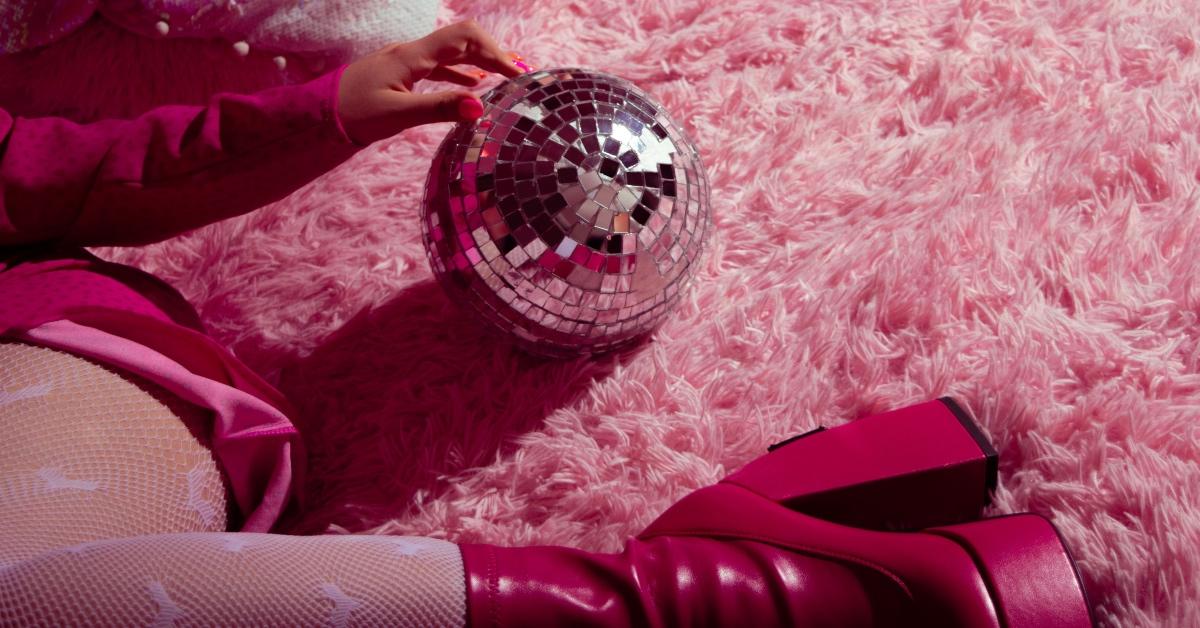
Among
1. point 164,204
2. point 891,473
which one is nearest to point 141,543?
point 164,204

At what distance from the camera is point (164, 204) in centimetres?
61

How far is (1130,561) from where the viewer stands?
1.96 ft

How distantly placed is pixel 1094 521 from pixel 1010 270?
0.68 feet

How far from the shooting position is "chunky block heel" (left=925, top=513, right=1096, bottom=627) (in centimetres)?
56

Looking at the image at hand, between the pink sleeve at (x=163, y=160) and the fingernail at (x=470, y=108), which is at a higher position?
the fingernail at (x=470, y=108)

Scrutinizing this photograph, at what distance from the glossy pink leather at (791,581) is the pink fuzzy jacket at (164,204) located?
0.18 metres

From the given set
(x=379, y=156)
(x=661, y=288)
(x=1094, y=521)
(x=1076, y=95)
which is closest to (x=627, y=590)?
(x=661, y=288)

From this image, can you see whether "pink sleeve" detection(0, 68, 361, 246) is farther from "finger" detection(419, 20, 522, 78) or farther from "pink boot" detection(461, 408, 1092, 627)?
"pink boot" detection(461, 408, 1092, 627)

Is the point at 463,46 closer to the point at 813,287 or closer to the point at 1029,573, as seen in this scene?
the point at 813,287

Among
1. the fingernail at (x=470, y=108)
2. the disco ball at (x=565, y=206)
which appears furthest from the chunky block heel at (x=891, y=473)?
the fingernail at (x=470, y=108)

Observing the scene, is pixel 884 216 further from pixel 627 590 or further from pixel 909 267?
pixel 627 590

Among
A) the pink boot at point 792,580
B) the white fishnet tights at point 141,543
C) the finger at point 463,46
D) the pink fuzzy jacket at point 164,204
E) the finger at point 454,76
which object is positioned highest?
the finger at point 463,46

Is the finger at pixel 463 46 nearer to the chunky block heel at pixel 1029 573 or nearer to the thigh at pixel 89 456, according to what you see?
the thigh at pixel 89 456

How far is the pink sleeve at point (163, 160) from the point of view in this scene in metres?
0.59
